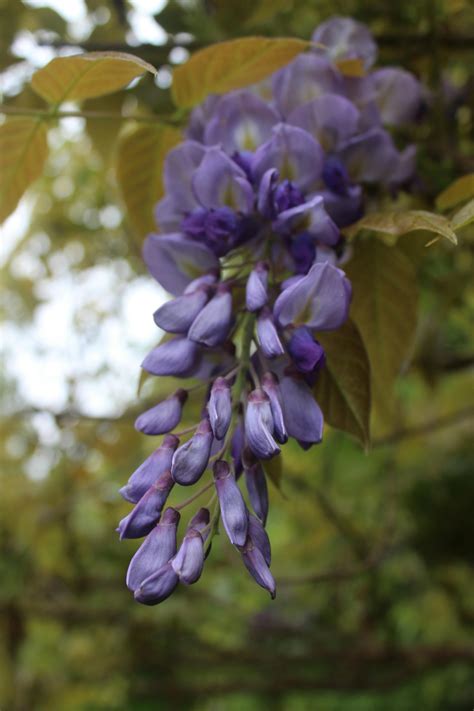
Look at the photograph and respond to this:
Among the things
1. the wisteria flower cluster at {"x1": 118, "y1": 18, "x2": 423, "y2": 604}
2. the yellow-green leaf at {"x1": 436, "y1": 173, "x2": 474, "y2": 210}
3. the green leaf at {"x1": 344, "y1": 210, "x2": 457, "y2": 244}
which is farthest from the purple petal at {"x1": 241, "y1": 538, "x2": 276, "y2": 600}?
the yellow-green leaf at {"x1": 436, "y1": 173, "x2": 474, "y2": 210}

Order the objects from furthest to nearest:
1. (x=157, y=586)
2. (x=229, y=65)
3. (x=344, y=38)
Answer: (x=344, y=38) < (x=229, y=65) < (x=157, y=586)

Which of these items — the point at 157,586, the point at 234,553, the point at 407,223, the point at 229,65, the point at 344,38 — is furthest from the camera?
the point at 234,553

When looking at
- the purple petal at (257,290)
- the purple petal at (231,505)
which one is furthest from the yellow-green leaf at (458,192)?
the purple petal at (231,505)

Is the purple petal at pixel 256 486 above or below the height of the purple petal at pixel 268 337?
below

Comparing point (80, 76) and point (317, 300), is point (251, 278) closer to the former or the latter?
Answer: point (317, 300)

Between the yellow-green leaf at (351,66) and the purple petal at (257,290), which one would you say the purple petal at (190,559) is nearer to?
the purple petal at (257,290)

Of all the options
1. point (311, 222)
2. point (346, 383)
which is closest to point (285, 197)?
point (311, 222)

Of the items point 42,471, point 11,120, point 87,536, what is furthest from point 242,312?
point 42,471
